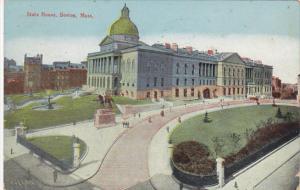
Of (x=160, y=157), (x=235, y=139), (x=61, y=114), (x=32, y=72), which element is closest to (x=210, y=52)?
(x=235, y=139)

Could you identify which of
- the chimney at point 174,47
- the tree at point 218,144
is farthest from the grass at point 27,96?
the tree at point 218,144

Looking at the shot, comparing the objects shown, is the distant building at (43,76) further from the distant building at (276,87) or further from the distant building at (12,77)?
the distant building at (276,87)

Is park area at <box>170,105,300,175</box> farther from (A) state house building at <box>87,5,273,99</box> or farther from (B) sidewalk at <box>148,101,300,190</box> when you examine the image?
(A) state house building at <box>87,5,273,99</box>

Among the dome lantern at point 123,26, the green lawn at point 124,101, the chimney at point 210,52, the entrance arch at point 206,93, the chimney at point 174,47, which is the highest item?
the dome lantern at point 123,26

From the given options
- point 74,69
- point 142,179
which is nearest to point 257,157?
point 142,179

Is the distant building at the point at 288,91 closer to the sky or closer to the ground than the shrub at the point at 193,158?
closer to the sky

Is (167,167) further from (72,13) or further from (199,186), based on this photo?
(72,13)
